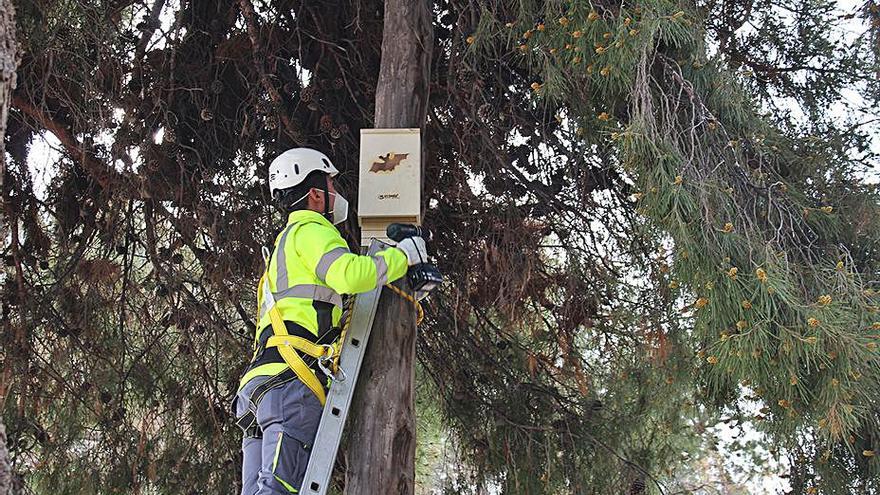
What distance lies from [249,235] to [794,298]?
8.38 feet

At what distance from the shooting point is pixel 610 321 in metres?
4.70

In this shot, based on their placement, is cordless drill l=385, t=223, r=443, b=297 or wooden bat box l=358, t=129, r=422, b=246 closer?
cordless drill l=385, t=223, r=443, b=297

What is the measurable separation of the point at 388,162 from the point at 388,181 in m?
0.07

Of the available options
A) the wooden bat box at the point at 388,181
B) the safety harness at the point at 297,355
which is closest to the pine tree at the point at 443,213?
the wooden bat box at the point at 388,181

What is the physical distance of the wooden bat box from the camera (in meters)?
3.37

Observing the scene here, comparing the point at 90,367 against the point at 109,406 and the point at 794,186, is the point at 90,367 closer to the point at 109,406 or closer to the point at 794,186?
the point at 109,406

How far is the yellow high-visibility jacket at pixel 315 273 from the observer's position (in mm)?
Result: 3053

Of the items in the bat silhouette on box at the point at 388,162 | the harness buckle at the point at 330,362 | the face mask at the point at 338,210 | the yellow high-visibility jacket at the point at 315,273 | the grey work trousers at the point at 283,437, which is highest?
the bat silhouette on box at the point at 388,162

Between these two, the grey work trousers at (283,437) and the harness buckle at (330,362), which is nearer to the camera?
the grey work trousers at (283,437)

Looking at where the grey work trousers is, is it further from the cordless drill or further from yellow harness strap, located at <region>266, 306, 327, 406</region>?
the cordless drill

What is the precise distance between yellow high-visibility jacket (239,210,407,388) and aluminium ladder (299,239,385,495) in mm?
100

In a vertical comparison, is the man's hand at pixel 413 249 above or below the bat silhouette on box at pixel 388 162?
below

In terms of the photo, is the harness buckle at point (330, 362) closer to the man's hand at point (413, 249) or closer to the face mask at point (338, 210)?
the man's hand at point (413, 249)

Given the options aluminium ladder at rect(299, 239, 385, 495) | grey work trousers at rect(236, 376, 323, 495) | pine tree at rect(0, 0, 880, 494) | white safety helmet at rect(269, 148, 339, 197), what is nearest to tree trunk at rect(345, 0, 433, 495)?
aluminium ladder at rect(299, 239, 385, 495)
